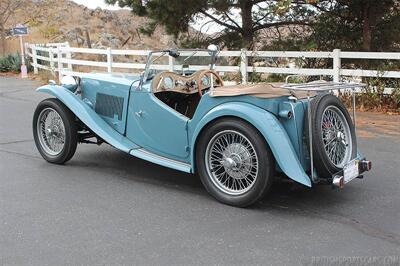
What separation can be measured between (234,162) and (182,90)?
1474 millimetres

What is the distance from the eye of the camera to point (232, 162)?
5.04m

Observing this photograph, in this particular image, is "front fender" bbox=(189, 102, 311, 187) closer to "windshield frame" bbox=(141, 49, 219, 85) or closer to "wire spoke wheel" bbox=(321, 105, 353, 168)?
"wire spoke wheel" bbox=(321, 105, 353, 168)

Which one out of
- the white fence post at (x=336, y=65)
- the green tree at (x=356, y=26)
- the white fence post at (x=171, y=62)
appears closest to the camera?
the white fence post at (x=171, y=62)

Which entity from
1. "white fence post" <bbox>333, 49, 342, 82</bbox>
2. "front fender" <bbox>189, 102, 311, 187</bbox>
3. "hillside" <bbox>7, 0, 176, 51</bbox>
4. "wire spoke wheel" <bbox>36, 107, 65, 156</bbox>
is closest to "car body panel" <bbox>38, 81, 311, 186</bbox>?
"front fender" <bbox>189, 102, 311, 187</bbox>

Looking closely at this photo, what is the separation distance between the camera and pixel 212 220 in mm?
4695

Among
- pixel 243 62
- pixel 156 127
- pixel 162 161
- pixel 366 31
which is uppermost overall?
pixel 366 31

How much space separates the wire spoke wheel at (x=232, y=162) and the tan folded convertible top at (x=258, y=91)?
15.6 inches

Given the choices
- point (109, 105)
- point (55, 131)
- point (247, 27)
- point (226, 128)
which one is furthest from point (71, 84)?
point (247, 27)

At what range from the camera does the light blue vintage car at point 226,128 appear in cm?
480

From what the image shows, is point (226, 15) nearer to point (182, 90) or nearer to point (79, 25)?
point (182, 90)

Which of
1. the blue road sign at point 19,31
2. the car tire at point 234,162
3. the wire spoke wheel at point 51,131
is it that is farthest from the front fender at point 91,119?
the blue road sign at point 19,31

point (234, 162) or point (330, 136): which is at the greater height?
point (330, 136)

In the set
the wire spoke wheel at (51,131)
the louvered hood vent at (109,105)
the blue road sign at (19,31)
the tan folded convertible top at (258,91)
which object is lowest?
the wire spoke wheel at (51,131)

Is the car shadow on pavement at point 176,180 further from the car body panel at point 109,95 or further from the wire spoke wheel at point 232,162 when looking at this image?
the car body panel at point 109,95
